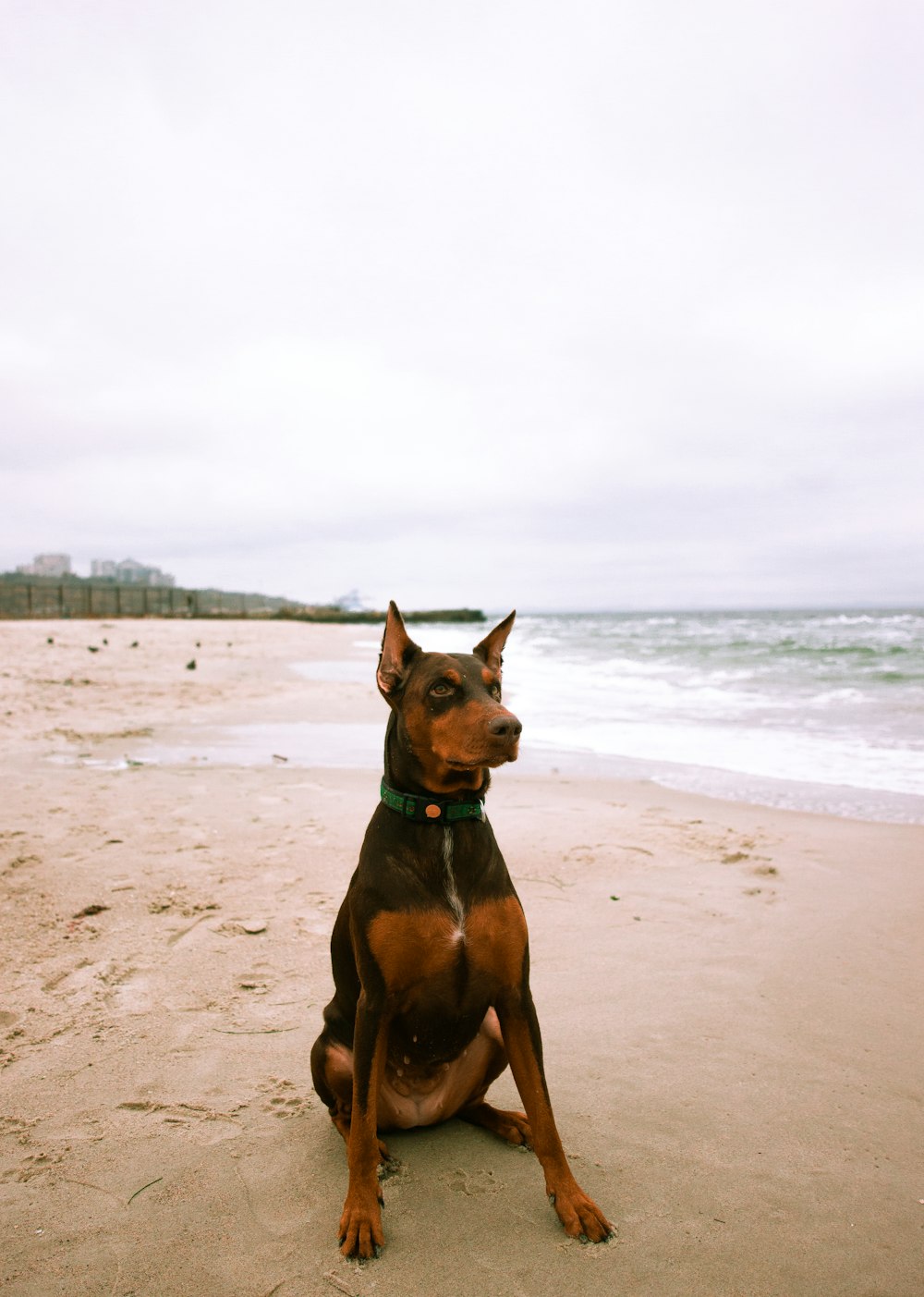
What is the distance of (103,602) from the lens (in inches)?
2152

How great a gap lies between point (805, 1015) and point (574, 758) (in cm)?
615

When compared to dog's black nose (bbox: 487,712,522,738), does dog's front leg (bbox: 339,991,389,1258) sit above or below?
below

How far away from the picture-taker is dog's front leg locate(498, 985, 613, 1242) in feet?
7.36

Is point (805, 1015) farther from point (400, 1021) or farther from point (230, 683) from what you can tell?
point (230, 683)

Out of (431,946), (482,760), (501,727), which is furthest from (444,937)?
(501,727)

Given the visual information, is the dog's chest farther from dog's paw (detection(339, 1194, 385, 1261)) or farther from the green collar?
dog's paw (detection(339, 1194, 385, 1261))

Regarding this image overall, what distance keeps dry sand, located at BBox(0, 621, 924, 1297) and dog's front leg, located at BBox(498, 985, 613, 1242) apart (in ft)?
0.18

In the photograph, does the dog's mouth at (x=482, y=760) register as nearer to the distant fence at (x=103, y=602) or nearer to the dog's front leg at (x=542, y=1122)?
the dog's front leg at (x=542, y=1122)

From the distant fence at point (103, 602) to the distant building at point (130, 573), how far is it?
3207 centimetres

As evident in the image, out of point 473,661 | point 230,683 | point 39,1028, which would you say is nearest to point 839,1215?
point 473,661

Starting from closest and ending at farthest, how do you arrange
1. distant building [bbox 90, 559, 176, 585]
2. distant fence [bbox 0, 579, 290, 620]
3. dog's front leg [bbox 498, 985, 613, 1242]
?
dog's front leg [bbox 498, 985, 613, 1242] → distant fence [bbox 0, 579, 290, 620] → distant building [bbox 90, 559, 176, 585]

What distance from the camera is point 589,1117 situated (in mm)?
2758

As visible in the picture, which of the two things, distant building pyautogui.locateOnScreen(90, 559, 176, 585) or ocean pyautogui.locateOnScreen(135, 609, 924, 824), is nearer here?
ocean pyautogui.locateOnScreen(135, 609, 924, 824)

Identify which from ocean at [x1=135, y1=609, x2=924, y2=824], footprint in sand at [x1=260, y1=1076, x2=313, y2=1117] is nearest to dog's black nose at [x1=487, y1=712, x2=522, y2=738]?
footprint in sand at [x1=260, y1=1076, x2=313, y2=1117]
